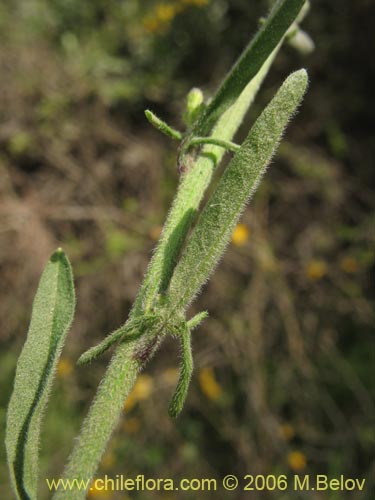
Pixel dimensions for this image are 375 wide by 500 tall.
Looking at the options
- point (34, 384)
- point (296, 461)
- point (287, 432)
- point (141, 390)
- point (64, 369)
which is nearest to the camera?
point (34, 384)

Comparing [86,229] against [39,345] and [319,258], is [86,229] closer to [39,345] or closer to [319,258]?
[319,258]

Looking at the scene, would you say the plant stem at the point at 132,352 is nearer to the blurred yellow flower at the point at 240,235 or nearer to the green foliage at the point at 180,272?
the green foliage at the point at 180,272

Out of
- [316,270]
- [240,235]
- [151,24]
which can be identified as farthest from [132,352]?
[151,24]

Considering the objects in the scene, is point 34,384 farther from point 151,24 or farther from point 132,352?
point 151,24

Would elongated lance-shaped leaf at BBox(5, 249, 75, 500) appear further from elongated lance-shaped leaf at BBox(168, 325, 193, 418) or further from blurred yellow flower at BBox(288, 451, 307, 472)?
blurred yellow flower at BBox(288, 451, 307, 472)

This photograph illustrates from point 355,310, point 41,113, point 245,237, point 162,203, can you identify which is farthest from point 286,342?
point 41,113
